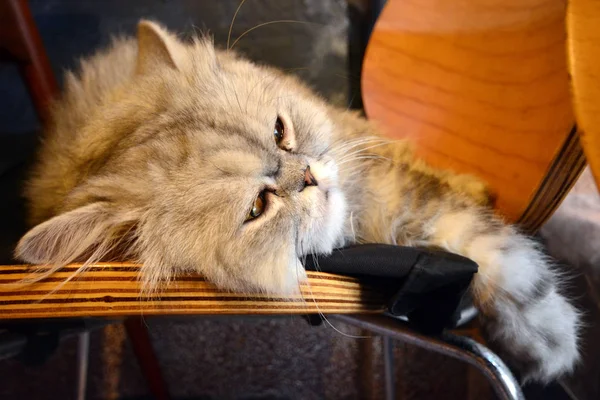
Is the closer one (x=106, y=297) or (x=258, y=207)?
(x=106, y=297)

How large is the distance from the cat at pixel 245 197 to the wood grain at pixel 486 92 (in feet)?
0.33

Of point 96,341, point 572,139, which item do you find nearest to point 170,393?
point 96,341

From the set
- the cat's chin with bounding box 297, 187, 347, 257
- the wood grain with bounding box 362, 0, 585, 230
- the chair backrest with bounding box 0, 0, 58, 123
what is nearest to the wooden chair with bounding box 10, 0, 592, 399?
the cat's chin with bounding box 297, 187, 347, 257

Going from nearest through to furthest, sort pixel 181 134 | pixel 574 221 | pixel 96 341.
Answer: pixel 181 134 < pixel 574 221 < pixel 96 341

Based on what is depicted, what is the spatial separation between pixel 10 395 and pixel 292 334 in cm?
106

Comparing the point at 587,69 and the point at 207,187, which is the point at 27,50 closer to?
the point at 207,187

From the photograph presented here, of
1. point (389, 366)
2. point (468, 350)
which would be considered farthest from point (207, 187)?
point (389, 366)

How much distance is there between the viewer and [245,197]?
29.1 inches

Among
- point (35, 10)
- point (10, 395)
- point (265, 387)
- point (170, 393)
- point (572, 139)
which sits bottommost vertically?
point (10, 395)

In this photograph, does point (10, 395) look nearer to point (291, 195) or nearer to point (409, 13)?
point (291, 195)

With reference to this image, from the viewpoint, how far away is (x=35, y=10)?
1677mm

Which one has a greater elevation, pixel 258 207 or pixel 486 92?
pixel 486 92

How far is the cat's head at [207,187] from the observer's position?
698 mm

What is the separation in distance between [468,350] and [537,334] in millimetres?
147
